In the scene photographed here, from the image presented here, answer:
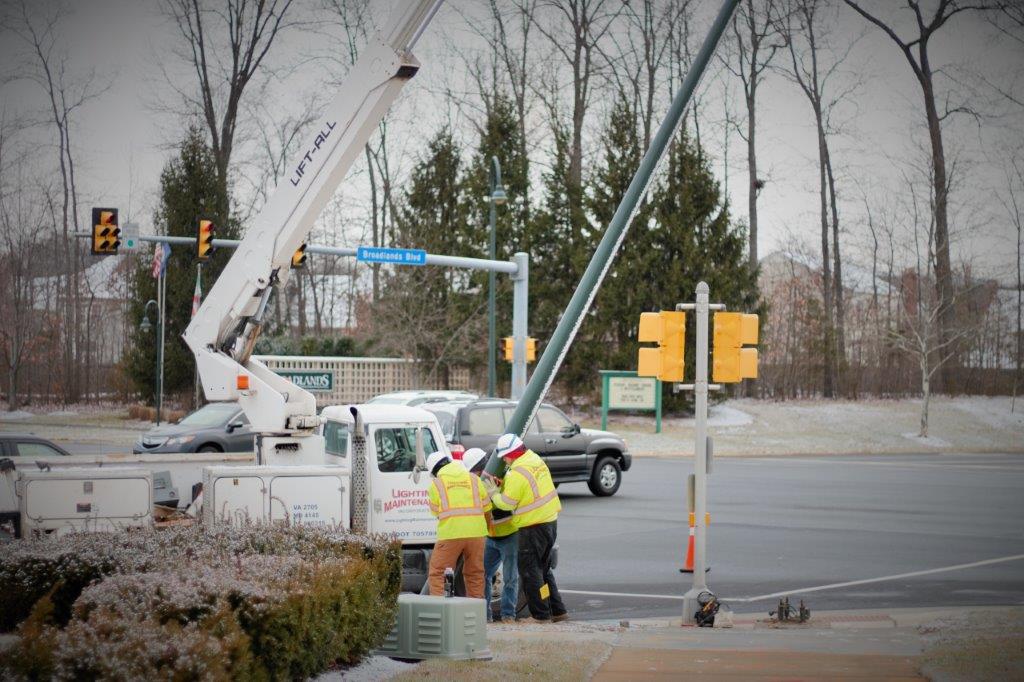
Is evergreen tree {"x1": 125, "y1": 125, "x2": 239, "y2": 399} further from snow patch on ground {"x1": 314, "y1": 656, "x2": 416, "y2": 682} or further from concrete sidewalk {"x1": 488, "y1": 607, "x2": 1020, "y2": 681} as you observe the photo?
snow patch on ground {"x1": 314, "y1": 656, "x2": 416, "y2": 682}

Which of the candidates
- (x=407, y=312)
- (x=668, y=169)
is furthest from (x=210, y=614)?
(x=668, y=169)

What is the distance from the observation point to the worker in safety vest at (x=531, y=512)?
37.9 feet

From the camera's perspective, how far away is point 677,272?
158ft

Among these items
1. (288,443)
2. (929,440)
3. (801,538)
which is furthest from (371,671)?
(929,440)

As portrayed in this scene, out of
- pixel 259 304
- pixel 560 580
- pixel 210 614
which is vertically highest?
pixel 259 304

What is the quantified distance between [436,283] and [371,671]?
4334 cm

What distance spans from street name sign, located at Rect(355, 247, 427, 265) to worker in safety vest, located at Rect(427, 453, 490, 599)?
16.3 metres

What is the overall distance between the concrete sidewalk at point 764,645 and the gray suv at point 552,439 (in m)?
9.71

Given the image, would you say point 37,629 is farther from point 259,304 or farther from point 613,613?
point 259,304

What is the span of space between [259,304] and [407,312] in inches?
1323

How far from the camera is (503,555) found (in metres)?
11.7

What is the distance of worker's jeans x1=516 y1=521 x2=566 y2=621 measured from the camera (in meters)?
11.6

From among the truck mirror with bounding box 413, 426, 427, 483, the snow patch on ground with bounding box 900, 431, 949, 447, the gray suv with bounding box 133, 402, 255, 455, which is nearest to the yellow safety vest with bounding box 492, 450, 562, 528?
the truck mirror with bounding box 413, 426, 427, 483

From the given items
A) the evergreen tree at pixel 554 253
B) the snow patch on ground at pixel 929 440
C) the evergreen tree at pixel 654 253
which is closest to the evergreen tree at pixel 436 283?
the evergreen tree at pixel 554 253
